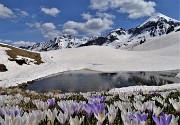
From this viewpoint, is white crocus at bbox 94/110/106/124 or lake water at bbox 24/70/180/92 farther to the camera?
lake water at bbox 24/70/180/92

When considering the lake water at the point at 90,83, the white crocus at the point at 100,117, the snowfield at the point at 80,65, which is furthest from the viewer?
the snowfield at the point at 80,65

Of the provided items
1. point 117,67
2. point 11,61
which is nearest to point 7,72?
point 11,61

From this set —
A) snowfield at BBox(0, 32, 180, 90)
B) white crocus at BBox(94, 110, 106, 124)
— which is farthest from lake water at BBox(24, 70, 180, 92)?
white crocus at BBox(94, 110, 106, 124)

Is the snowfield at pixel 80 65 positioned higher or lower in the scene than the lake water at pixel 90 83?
higher

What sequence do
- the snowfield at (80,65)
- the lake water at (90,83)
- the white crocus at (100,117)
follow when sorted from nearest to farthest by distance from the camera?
the white crocus at (100,117) → the lake water at (90,83) → the snowfield at (80,65)

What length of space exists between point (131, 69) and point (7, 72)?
90.7 ft

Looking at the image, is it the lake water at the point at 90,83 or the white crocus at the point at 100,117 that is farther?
the lake water at the point at 90,83

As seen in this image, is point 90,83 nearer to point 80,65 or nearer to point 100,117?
point 80,65

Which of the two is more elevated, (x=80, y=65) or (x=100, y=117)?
(x=100, y=117)

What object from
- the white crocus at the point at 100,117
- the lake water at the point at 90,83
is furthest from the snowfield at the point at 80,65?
the white crocus at the point at 100,117

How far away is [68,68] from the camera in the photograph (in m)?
72.6

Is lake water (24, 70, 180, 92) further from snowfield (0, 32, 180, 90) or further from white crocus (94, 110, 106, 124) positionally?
white crocus (94, 110, 106, 124)

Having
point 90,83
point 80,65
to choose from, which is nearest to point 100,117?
point 90,83

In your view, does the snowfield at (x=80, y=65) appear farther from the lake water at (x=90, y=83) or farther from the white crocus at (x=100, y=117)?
the white crocus at (x=100, y=117)
